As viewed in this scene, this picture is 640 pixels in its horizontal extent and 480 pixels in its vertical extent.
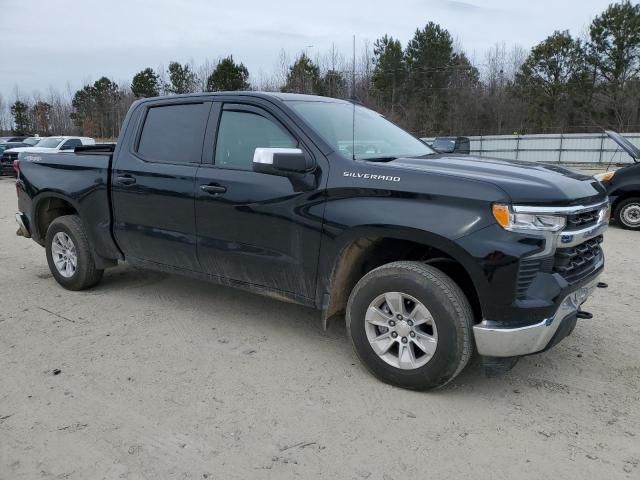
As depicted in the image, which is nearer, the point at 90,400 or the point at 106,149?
the point at 90,400

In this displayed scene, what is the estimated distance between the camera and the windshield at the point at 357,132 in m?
4.01

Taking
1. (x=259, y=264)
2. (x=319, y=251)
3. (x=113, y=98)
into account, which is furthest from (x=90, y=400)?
(x=113, y=98)

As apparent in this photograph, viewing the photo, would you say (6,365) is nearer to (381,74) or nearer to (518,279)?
(518,279)

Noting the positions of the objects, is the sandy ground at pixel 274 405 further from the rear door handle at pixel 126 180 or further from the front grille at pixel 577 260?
the rear door handle at pixel 126 180

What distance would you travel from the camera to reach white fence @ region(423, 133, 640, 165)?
31.4m

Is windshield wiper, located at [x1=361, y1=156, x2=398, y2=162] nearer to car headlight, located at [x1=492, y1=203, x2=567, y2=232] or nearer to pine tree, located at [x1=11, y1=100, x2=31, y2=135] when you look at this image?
car headlight, located at [x1=492, y1=203, x2=567, y2=232]

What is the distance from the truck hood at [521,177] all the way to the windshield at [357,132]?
0.31 m

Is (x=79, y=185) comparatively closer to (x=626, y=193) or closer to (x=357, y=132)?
(x=357, y=132)

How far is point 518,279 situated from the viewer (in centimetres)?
313

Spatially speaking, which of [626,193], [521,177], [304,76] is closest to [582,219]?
[521,177]

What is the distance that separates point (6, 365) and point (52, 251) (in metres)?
2.04

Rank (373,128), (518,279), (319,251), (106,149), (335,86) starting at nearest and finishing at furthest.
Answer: (518,279), (319,251), (373,128), (106,149), (335,86)

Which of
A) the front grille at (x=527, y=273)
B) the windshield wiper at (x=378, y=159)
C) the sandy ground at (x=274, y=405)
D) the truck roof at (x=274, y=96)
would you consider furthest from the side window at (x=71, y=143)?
the front grille at (x=527, y=273)

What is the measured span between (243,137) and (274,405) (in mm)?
2011
